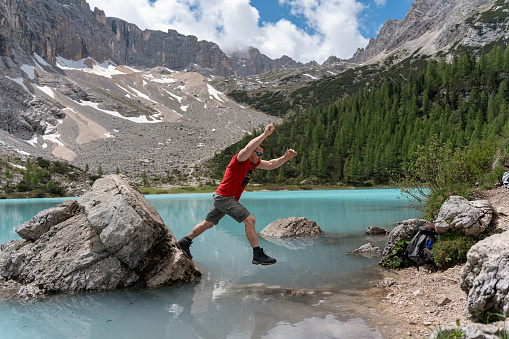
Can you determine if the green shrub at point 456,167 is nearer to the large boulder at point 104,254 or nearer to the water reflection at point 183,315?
the water reflection at point 183,315

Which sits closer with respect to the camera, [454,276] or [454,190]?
[454,276]

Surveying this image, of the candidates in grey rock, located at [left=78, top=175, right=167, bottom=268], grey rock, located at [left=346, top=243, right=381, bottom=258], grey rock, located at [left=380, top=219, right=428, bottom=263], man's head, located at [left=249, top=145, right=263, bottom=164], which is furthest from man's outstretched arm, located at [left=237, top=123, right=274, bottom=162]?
grey rock, located at [left=346, top=243, right=381, bottom=258]

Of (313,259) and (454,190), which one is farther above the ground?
(454,190)

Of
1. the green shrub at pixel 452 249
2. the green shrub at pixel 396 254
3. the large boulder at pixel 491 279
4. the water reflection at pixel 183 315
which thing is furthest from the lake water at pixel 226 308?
the green shrub at pixel 452 249

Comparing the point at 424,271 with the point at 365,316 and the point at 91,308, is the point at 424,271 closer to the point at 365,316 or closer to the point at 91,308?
the point at 365,316

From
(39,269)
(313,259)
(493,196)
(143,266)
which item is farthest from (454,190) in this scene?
(39,269)

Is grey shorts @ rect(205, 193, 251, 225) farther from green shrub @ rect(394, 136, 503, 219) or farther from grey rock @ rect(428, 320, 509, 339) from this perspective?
green shrub @ rect(394, 136, 503, 219)

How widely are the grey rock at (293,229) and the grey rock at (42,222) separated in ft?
34.7

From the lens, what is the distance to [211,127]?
643ft

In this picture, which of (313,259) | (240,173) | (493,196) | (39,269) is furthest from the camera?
(313,259)

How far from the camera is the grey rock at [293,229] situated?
18.2 meters

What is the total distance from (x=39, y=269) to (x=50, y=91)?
667 feet

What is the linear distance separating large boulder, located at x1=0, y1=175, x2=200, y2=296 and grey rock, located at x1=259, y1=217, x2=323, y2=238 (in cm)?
901

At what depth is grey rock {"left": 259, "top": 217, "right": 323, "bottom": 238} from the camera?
1825 centimetres
